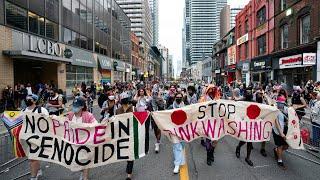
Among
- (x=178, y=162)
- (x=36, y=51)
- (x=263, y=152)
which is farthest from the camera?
(x=36, y=51)

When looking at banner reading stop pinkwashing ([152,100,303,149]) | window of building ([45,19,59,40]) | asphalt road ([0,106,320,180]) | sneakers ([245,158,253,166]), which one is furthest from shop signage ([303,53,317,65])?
window of building ([45,19,59,40])

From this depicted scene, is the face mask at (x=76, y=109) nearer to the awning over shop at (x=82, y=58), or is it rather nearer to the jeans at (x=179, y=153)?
→ the jeans at (x=179, y=153)

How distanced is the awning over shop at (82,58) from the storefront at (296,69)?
19.8 meters

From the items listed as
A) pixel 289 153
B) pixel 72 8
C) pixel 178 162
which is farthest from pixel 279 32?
pixel 178 162

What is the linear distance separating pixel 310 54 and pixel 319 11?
309cm

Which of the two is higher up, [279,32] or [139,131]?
[279,32]

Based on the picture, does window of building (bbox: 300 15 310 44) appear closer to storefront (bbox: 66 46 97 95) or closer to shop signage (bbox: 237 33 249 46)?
shop signage (bbox: 237 33 249 46)

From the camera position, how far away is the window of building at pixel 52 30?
2727 centimetres

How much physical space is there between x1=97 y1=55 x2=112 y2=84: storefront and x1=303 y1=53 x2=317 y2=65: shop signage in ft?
84.6

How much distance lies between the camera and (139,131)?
21.7 feet

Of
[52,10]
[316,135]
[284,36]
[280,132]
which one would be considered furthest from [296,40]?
[280,132]

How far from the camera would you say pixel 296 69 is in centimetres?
2922

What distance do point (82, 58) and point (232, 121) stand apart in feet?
99.1

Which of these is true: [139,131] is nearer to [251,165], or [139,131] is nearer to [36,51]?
[251,165]
